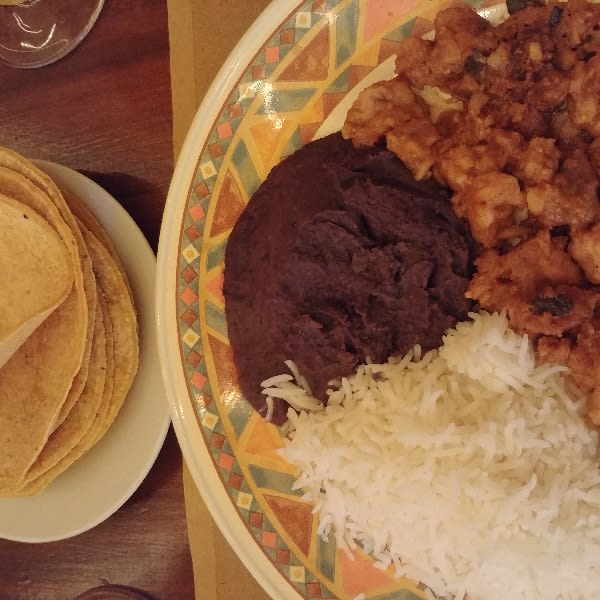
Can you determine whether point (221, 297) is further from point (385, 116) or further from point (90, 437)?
point (385, 116)

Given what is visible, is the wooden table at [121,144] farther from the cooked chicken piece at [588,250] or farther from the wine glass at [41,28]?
the cooked chicken piece at [588,250]

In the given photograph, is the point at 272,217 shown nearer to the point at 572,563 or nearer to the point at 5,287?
the point at 5,287

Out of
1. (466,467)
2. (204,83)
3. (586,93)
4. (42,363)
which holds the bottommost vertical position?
(466,467)

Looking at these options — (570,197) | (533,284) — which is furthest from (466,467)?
(570,197)

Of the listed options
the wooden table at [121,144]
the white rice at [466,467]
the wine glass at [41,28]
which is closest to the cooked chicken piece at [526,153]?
the white rice at [466,467]

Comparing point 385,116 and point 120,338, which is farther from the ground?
point 385,116

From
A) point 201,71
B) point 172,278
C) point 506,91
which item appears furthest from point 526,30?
point 172,278

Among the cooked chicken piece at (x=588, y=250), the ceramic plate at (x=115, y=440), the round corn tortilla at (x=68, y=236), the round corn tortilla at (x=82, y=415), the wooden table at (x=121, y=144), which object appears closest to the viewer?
the cooked chicken piece at (x=588, y=250)

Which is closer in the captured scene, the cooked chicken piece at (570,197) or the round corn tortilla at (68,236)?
the cooked chicken piece at (570,197)
